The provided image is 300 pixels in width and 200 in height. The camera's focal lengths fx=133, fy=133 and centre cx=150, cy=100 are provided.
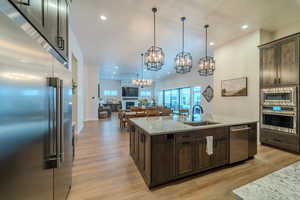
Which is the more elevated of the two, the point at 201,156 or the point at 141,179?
the point at 201,156

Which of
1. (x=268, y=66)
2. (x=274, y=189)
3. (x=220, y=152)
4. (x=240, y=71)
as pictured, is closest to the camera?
(x=274, y=189)

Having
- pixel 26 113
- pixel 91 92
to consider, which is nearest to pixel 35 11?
pixel 26 113

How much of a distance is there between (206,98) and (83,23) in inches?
276

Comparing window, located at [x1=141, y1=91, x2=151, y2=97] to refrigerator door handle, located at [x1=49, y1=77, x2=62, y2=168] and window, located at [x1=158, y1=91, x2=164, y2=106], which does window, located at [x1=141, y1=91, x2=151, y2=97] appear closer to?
window, located at [x1=158, y1=91, x2=164, y2=106]

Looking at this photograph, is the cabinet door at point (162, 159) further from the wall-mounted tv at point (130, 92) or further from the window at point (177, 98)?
the wall-mounted tv at point (130, 92)

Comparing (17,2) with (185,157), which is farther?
(185,157)

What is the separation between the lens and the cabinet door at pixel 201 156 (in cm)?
225

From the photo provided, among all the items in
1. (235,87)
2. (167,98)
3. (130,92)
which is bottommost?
(167,98)

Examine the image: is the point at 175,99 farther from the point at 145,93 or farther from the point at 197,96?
the point at 145,93

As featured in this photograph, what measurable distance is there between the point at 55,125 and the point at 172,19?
3.43 m

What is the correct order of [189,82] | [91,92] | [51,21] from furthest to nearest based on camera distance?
[189,82]
[91,92]
[51,21]

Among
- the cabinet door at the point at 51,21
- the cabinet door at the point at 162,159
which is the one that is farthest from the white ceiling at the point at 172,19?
the cabinet door at the point at 162,159

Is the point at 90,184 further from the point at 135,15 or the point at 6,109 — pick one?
the point at 135,15

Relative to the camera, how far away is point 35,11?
39.8 inches
